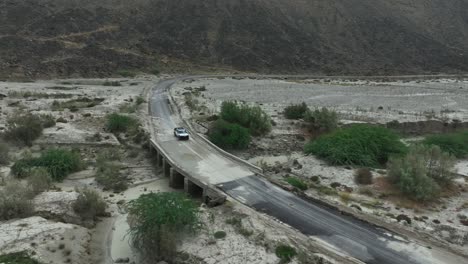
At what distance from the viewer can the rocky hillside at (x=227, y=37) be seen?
104 meters

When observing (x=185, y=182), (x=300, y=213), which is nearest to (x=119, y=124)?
(x=185, y=182)

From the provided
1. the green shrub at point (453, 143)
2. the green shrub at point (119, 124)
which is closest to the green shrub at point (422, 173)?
the green shrub at point (453, 143)

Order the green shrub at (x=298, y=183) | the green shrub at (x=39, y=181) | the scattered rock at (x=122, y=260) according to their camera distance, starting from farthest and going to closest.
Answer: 1. the green shrub at (x=298, y=183)
2. the green shrub at (x=39, y=181)
3. the scattered rock at (x=122, y=260)

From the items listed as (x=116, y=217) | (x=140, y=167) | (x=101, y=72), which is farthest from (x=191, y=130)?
(x=101, y=72)

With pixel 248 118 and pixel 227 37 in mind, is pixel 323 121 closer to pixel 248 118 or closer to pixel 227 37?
pixel 248 118

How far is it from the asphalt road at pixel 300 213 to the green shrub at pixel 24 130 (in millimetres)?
12198

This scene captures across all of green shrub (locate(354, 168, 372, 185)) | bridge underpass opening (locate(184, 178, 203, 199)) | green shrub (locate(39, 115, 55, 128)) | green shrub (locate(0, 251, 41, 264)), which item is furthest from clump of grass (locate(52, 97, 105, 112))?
green shrub (locate(354, 168, 372, 185))

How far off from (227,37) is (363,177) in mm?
99977

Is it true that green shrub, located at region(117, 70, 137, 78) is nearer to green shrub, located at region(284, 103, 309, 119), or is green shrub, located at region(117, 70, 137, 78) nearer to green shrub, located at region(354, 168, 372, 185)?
green shrub, located at region(284, 103, 309, 119)

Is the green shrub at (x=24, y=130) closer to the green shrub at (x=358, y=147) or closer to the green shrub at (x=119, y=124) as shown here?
the green shrub at (x=119, y=124)

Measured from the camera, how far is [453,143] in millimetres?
43719

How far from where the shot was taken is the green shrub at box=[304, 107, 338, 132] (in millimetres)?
48938

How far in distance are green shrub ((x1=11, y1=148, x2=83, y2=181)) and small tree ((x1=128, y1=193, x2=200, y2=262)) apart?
1261 centimetres

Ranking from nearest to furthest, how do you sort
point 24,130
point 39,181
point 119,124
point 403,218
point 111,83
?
point 403,218, point 39,181, point 24,130, point 119,124, point 111,83
